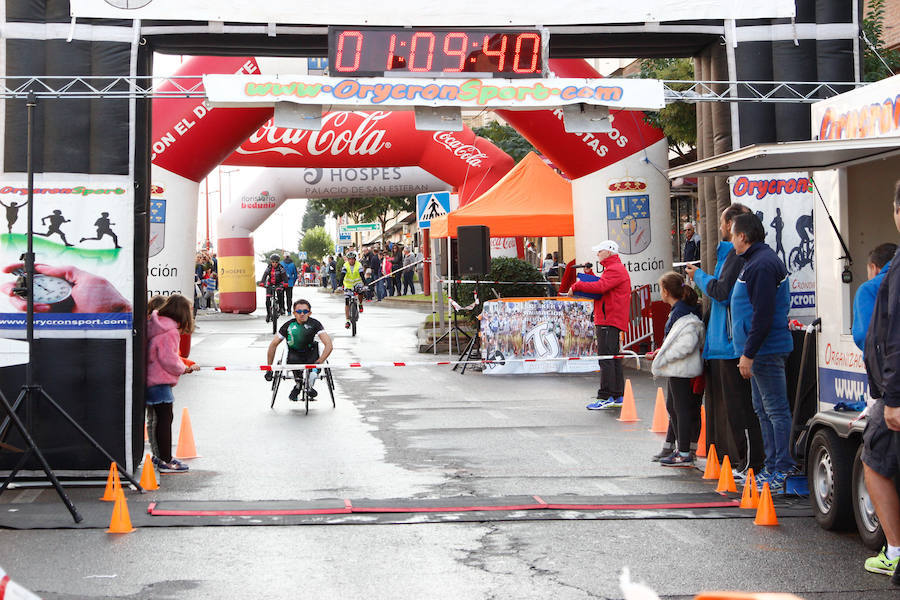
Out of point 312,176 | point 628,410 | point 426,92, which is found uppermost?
point 312,176

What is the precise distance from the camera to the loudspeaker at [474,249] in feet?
60.7

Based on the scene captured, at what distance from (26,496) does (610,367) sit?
23.3 feet

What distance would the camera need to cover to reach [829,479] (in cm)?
720

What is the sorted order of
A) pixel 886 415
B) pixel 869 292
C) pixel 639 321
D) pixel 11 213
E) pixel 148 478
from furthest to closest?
pixel 639 321 → pixel 11 213 → pixel 148 478 → pixel 869 292 → pixel 886 415

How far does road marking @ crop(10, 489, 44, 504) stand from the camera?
8648mm

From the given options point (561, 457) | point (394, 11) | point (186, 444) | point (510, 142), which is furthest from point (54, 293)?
point (510, 142)

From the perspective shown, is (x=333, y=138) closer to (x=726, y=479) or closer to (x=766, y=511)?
(x=726, y=479)

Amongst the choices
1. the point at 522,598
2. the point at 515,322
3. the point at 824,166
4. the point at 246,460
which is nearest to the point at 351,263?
the point at 515,322

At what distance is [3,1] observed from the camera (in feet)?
30.9

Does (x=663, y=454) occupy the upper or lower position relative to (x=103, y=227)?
lower

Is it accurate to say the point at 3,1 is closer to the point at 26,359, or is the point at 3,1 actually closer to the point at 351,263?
the point at 26,359

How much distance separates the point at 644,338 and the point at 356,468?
9.33 metres

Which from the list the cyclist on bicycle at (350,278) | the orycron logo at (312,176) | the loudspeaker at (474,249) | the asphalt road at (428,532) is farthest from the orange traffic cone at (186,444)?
the orycron logo at (312,176)

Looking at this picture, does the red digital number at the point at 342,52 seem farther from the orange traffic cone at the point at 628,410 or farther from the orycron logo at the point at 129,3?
the orange traffic cone at the point at 628,410
